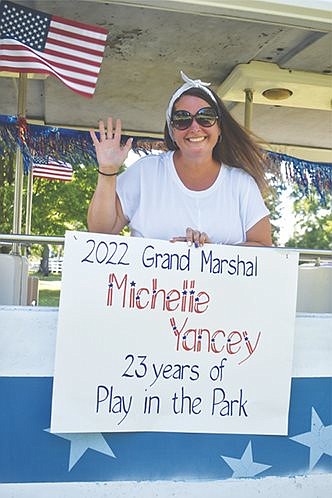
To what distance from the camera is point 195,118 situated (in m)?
2.42

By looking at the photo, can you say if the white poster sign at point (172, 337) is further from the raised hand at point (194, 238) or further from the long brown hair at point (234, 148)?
the long brown hair at point (234, 148)

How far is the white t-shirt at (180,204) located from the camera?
240 cm

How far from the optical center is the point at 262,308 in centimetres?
234

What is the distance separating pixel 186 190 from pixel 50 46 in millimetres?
922

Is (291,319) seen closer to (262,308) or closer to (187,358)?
(262,308)

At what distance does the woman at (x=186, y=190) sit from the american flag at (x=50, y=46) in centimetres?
40

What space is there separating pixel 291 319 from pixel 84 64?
4.75 ft

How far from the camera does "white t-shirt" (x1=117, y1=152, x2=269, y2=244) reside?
240cm

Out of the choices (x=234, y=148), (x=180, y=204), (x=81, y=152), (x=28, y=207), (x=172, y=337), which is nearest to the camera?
(x=172, y=337)

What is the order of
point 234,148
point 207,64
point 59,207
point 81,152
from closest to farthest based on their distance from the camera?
1. point 234,148
2. point 207,64
3. point 81,152
4. point 59,207

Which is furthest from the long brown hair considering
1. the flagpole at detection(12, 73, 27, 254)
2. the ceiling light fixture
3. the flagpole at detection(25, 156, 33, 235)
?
the flagpole at detection(25, 156, 33, 235)

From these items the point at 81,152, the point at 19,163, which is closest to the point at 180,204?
the point at 19,163

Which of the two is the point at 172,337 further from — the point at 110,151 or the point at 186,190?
the point at 110,151

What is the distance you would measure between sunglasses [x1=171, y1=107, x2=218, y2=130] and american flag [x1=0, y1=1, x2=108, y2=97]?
0.48 m
